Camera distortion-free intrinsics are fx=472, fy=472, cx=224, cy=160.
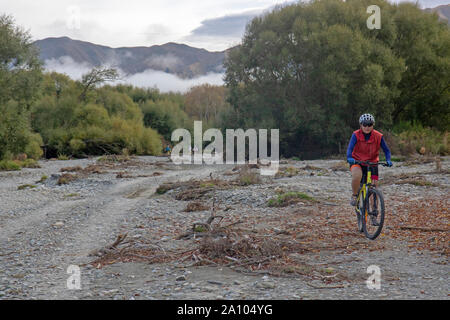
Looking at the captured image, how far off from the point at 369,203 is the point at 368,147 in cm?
89

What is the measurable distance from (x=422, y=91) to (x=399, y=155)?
35.2ft

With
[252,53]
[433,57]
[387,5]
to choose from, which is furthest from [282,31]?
[433,57]

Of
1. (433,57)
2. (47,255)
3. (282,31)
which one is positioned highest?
(282,31)

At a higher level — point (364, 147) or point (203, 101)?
point (203, 101)

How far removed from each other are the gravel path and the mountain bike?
22cm

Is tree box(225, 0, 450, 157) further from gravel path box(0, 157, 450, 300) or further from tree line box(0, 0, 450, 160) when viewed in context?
gravel path box(0, 157, 450, 300)

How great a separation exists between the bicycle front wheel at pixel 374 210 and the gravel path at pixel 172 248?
0.18 m

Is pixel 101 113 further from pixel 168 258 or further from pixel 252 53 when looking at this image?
pixel 168 258

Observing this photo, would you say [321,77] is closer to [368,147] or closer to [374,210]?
[368,147]

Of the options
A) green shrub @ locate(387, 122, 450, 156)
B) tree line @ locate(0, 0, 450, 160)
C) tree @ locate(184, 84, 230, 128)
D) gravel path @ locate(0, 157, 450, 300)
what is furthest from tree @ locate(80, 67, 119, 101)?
gravel path @ locate(0, 157, 450, 300)

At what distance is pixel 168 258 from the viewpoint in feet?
21.7

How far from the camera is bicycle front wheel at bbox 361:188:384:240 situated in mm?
7086

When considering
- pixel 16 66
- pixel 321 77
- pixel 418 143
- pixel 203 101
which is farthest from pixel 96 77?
pixel 203 101

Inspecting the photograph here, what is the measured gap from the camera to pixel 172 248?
7340mm
